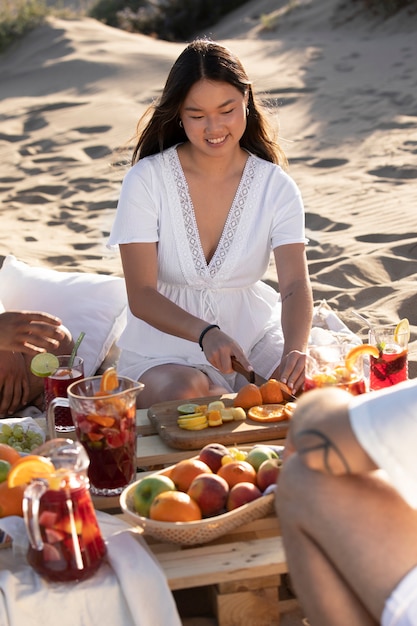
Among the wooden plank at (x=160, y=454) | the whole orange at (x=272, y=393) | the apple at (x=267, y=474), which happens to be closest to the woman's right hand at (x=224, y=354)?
the whole orange at (x=272, y=393)

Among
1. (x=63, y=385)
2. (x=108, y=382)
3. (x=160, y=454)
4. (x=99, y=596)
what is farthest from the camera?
(x=63, y=385)

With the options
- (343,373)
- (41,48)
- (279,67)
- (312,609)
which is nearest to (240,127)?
(343,373)

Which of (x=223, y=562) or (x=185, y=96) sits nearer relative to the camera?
(x=223, y=562)

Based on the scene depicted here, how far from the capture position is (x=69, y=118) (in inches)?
401

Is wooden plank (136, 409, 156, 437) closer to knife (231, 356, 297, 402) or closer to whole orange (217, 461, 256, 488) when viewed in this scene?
knife (231, 356, 297, 402)

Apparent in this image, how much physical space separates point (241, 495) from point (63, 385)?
0.86m

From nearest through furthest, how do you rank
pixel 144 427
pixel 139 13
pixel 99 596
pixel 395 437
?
1. pixel 395 437
2. pixel 99 596
3. pixel 144 427
4. pixel 139 13

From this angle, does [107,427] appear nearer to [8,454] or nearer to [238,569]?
[8,454]

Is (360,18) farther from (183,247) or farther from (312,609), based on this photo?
(312,609)

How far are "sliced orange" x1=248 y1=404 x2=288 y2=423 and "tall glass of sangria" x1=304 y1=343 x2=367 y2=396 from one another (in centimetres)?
19

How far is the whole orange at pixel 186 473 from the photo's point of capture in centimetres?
267

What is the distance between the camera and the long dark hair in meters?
3.77

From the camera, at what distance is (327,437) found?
2090 millimetres

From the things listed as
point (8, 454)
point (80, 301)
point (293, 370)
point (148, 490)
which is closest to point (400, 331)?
point (293, 370)
